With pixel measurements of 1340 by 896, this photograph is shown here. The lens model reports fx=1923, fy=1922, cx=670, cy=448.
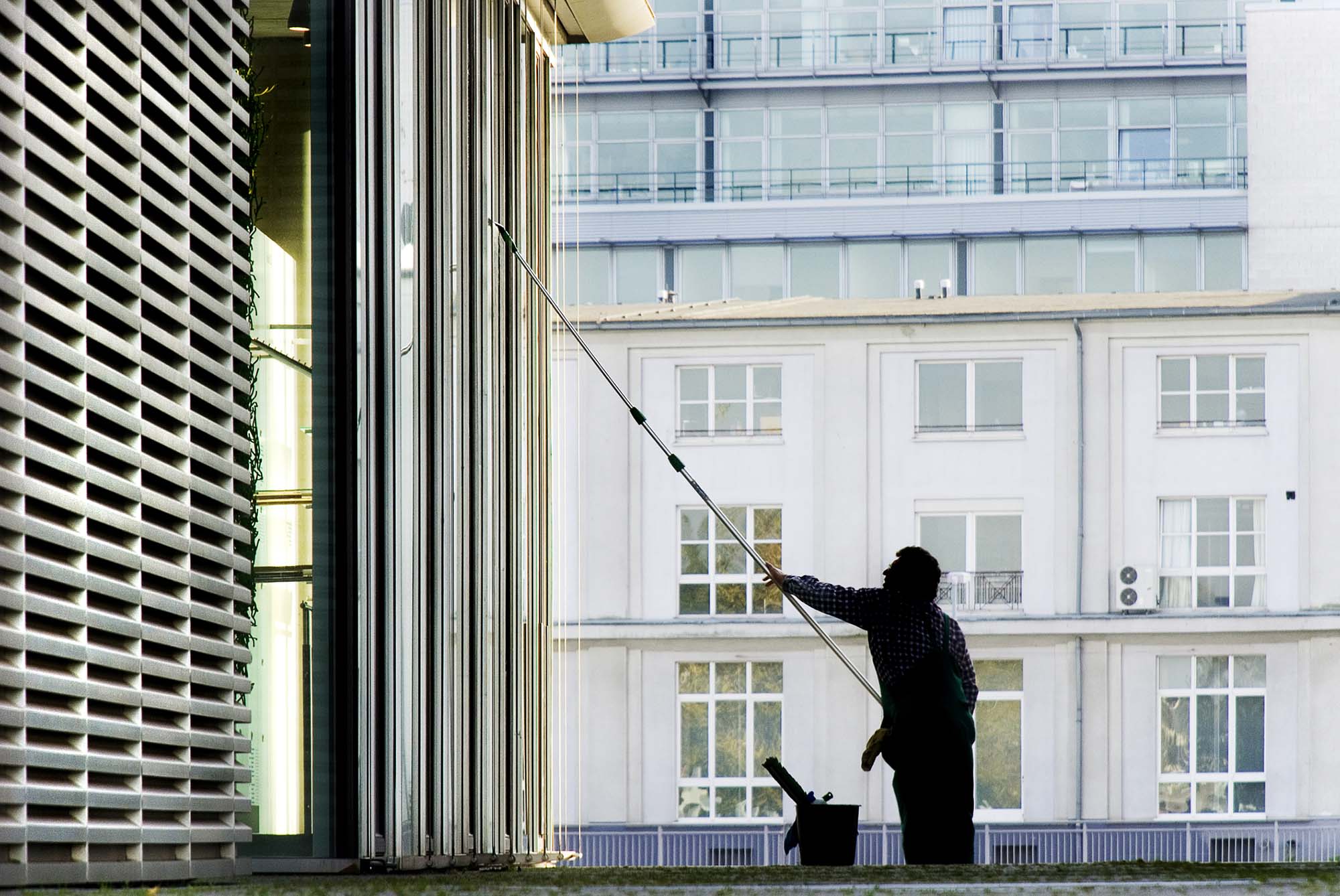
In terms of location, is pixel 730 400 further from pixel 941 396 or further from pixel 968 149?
pixel 968 149

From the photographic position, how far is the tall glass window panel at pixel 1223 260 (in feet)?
108

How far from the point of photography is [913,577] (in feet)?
16.0

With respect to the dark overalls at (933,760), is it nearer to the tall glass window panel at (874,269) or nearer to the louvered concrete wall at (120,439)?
the louvered concrete wall at (120,439)

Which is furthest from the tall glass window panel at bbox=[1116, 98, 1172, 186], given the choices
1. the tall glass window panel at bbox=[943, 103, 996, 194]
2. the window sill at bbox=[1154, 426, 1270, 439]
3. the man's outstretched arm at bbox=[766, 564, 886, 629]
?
the man's outstretched arm at bbox=[766, 564, 886, 629]

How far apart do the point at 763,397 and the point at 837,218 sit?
10.1m

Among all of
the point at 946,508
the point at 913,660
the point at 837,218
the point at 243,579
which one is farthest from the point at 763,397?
the point at 243,579

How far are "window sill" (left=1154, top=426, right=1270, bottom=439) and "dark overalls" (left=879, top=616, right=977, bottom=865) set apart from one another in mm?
18944

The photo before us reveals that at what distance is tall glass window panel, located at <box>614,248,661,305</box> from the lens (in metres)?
33.4

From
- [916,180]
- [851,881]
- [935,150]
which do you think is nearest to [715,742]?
[916,180]

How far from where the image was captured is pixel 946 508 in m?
23.6

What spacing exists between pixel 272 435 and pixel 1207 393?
1979 cm

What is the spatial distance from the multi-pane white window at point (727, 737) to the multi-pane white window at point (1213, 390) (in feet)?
18.9

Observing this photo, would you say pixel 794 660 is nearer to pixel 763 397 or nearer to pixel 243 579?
pixel 763 397

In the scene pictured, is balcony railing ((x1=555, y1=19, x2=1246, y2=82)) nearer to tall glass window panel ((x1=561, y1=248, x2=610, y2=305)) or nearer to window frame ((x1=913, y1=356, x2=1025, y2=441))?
tall glass window panel ((x1=561, y1=248, x2=610, y2=305))
